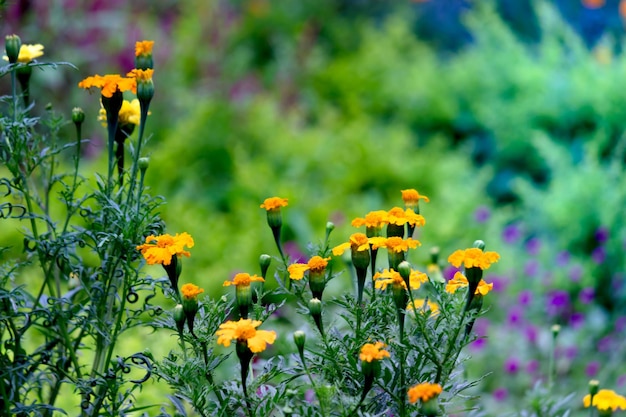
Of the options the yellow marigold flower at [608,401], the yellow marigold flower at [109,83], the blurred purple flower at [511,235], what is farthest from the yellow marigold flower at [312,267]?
the blurred purple flower at [511,235]

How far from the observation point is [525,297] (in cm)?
268

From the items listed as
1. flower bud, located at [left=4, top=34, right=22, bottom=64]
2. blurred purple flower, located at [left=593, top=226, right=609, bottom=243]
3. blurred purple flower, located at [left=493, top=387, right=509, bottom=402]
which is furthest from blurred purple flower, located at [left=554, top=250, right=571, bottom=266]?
flower bud, located at [left=4, top=34, right=22, bottom=64]

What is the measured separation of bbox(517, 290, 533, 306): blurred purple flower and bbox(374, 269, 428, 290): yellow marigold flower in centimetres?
166

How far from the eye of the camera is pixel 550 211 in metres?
3.13

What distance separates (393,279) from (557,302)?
1850 millimetres

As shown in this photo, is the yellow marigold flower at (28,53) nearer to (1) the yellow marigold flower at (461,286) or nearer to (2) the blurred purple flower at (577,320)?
(1) the yellow marigold flower at (461,286)

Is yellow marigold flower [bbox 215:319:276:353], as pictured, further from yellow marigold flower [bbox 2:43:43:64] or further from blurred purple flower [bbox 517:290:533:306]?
blurred purple flower [bbox 517:290:533:306]

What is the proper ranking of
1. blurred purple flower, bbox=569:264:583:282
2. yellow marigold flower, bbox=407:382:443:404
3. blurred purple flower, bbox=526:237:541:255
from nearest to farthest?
yellow marigold flower, bbox=407:382:443:404
blurred purple flower, bbox=569:264:583:282
blurred purple flower, bbox=526:237:541:255

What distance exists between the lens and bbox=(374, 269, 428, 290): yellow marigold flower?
41.6 inches

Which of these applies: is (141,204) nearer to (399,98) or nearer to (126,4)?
(399,98)

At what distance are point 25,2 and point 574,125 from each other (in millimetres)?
2691

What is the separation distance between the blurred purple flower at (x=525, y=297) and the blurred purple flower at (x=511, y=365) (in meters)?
0.21

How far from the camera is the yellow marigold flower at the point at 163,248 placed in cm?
103

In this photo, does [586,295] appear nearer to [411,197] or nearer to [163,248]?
[411,197]
